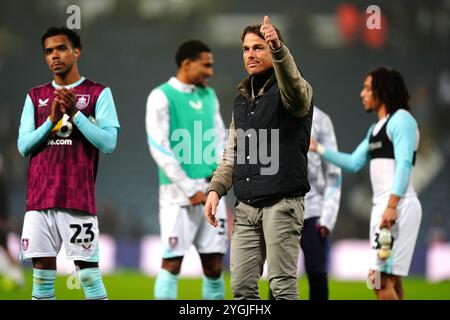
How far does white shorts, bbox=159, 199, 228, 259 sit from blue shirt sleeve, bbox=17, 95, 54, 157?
1.64m

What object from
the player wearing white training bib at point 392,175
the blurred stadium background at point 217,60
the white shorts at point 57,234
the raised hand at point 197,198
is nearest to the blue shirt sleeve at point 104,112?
the white shorts at point 57,234

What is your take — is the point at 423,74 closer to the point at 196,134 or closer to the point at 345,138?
the point at 345,138

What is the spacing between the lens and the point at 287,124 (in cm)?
494

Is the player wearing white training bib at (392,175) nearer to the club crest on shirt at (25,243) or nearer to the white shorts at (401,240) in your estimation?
the white shorts at (401,240)

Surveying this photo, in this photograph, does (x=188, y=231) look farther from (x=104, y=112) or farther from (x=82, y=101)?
(x=82, y=101)

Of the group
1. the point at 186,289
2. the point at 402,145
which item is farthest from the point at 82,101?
the point at 186,289

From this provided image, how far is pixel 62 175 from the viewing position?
5.61 metres

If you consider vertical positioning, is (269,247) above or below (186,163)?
below

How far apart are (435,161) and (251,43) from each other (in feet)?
49.3

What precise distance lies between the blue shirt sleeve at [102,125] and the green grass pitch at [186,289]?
3706mm

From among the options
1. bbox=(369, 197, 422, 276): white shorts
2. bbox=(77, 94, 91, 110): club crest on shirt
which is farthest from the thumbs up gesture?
bbox=(369, 197, 422, 276): white shorts

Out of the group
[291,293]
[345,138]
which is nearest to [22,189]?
[345,138]

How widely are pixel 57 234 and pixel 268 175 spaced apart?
5.35 feet

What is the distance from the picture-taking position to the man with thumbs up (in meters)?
4.82
